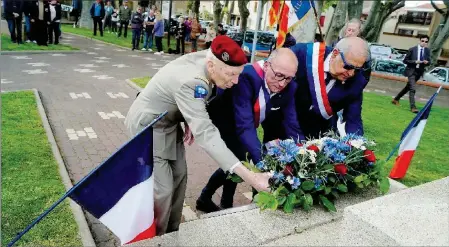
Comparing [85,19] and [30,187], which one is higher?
[85,19]

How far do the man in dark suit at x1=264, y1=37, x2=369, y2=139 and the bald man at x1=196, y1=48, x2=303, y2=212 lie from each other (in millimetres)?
214

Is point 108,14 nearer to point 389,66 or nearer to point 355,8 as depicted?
point 355,8

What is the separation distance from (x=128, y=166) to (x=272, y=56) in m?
1.28

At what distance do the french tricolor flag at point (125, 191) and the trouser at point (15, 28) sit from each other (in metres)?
13.2

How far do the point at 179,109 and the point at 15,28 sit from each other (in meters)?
13.7

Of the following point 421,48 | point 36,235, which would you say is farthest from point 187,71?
point 421,48

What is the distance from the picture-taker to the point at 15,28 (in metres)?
13.6

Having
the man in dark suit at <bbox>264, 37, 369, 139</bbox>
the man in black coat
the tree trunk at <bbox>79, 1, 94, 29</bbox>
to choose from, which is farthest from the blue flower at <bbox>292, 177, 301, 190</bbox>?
the tree trunk at <bbox>79, 1, 94, 29</bbox>

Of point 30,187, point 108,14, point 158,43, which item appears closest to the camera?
point 30,187

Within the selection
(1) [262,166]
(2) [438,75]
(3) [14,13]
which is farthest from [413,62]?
(3) [14,13]

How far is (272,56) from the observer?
270cm

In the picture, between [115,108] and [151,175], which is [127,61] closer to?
A: [115,108]

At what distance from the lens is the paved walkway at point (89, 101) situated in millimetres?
4672

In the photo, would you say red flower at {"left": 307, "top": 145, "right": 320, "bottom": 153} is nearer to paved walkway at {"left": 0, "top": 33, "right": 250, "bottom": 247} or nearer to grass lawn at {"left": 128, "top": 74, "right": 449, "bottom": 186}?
paved walkway at {"left": 0, "top": 33, "right": 250, "bottom": 247}
